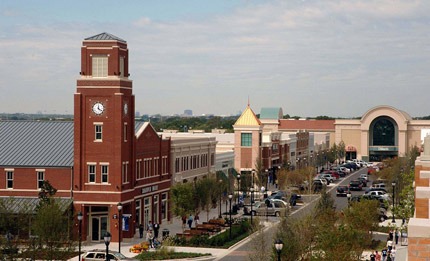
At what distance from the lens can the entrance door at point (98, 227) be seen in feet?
184

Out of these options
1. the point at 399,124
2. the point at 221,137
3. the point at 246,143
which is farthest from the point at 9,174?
the point at 399,124

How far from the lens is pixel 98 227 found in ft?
184

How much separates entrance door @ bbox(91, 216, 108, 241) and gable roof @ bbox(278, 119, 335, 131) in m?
133

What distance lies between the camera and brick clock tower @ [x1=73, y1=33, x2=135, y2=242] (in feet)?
180

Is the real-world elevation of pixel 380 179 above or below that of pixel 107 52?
below

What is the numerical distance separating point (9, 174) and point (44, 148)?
333cm

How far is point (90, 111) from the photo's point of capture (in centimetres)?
5516

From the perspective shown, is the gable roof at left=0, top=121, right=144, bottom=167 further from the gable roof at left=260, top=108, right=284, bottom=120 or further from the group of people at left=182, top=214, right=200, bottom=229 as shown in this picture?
the gable roof at left=260, top=108, right=284, bottom=120

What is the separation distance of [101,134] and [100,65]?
15.9 ft

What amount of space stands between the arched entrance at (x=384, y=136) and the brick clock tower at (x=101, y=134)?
124m

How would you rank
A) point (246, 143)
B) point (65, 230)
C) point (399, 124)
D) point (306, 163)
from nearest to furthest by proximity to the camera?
point (65, 230), point (246, 143), point (306, 163), point (399, 124)

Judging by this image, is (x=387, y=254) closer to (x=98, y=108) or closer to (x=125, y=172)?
(x=125, y=172)

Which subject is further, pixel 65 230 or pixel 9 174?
pixel 9 174

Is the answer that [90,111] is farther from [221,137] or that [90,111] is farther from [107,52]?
[221,137]
